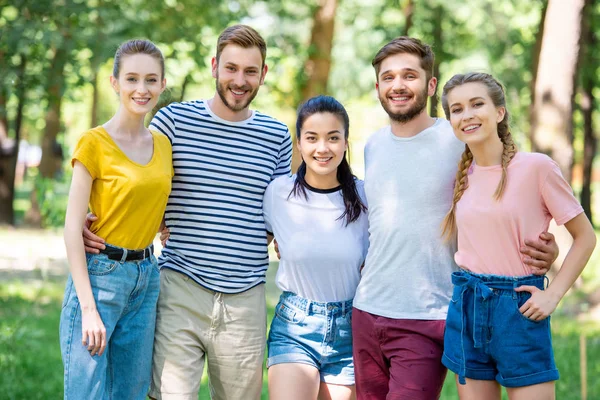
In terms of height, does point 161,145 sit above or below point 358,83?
below

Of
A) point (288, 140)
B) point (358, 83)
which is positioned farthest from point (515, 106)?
point (288, 140)

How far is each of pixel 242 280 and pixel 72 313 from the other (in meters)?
0.89

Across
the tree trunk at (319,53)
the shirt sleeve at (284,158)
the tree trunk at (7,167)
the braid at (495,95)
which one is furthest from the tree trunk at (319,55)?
the braid at (495,95)

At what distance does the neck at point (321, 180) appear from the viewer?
3.84 meters

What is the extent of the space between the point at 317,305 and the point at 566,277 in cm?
119

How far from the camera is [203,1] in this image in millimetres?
12406

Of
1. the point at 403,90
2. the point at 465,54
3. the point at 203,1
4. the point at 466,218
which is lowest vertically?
the point at 466,218

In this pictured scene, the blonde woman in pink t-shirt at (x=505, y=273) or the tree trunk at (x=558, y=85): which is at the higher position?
the tree trunk at (x=558, y=85)

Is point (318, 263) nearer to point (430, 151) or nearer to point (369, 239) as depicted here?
point (369, 239)

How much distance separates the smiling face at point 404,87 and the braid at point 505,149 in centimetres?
42

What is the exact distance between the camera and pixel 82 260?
328cm

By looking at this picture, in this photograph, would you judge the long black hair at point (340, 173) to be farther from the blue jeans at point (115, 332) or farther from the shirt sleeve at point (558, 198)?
the shirt sleeve at point (558, 198)

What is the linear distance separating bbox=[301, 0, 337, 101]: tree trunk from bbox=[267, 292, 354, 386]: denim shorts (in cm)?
960

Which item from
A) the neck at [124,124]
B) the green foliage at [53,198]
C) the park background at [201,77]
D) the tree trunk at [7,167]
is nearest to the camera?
the neck at [124,124]
